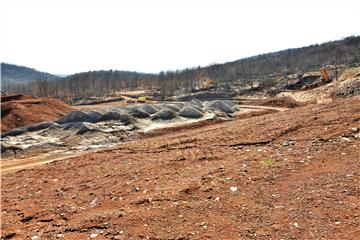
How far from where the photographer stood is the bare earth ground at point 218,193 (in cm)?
533

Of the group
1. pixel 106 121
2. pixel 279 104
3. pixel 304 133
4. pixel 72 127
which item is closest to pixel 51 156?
pixel 72 127

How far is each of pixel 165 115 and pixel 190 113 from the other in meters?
2.19

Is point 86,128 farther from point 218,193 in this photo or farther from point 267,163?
point 218,193

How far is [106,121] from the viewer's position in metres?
24.6

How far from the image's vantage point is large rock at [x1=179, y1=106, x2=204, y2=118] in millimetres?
26547

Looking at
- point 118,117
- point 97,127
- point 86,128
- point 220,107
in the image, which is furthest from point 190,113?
point 86,128

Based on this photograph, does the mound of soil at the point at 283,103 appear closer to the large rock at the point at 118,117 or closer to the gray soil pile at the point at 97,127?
the gray soil pile at the point at 97,127

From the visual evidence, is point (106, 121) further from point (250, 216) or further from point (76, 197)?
point (250, 216)

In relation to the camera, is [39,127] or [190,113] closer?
[39,127]

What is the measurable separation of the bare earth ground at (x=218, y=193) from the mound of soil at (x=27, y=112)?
18.0m

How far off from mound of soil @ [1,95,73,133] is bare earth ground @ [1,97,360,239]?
18031 mm

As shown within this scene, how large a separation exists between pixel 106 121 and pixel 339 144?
1924cm

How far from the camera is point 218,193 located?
21.7ft

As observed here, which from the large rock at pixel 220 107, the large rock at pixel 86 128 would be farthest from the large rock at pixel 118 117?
the large rock at pixel 220 107
